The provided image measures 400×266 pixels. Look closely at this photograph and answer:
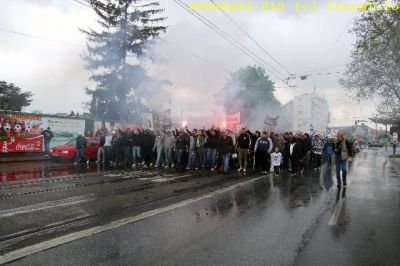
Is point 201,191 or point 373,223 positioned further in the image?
point 201,191

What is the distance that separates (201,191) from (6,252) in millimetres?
5722

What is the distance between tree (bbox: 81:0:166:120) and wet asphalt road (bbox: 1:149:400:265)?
19.2 meters

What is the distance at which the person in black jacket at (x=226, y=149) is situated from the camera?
14781mm

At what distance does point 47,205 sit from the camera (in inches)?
285

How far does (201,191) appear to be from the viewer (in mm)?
9695

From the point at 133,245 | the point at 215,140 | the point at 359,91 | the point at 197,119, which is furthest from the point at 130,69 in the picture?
the point at 133,245

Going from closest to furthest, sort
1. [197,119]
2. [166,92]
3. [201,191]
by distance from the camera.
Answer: [201,191] → [166,92] → [197,119]

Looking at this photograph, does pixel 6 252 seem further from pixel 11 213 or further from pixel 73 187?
pixel 73 187

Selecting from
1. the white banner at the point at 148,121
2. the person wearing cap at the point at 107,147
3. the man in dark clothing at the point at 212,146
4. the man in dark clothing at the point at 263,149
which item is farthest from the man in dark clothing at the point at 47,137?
the man in dark clothing at the point at 263,149

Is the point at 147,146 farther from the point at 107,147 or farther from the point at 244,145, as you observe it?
the point at 244,145

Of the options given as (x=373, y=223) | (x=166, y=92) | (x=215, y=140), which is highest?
(x=166, y=92)

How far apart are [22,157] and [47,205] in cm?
1212

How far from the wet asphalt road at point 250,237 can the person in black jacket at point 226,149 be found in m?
5.85

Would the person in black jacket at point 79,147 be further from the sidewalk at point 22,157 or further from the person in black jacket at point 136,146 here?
the sidewalk at point 22,157
